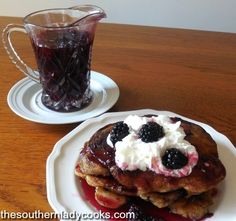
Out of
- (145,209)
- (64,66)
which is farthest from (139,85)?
(145,209)

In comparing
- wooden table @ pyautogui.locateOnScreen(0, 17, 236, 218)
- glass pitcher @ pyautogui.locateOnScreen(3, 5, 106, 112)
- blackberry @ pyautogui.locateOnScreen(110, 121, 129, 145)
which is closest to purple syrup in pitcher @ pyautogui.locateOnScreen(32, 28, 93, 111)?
glass pitcher @ pyautogui.locateOnScreen(3, 5, 106, 112)

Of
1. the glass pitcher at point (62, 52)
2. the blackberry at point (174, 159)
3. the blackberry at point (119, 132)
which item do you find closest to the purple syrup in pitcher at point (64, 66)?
the glass pitcher at point (62, 52)

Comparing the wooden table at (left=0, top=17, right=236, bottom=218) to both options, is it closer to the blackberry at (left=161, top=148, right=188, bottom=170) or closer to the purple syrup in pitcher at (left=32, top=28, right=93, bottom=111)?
the purple syrup in pitcher at (left=32, top=28, right=93, bottom=111)

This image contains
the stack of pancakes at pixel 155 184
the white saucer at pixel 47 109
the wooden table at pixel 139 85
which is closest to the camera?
the stack of pancakes at pixel 155 184

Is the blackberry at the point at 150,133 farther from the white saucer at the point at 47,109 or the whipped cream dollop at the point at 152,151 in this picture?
the white saucer at the point at 47,109

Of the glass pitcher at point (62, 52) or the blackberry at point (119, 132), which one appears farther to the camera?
the glass pitcher at point (62, 52)

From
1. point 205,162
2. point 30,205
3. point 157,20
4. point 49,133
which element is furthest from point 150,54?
point 157,20
